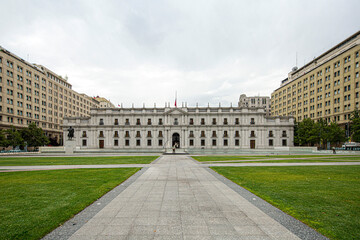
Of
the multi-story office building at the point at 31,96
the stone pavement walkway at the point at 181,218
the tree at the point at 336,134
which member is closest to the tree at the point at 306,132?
the tree at the point at 336,134

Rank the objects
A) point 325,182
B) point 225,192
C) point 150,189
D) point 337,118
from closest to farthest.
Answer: point 225,192 → point 150,189 → point 325,182 → point 337,118

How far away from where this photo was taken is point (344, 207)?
6.54m

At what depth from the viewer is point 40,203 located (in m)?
6.96

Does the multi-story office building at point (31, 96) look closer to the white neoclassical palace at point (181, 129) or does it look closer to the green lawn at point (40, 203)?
the white neoclassical palace at point (181, 129)

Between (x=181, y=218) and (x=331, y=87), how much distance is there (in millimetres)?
65908

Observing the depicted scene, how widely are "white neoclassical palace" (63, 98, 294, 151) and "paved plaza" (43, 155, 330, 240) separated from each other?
51207 millimetres

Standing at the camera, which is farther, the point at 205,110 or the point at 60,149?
the point at 205,110

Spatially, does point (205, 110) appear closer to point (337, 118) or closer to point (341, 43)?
point (337, 118)

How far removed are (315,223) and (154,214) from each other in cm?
488

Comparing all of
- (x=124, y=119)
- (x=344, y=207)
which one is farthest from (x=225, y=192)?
(x=124, y=119)

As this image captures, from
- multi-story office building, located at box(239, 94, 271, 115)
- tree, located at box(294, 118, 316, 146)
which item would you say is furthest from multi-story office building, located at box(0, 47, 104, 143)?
multi-story office building, located at box(239, 94, 271, 115)

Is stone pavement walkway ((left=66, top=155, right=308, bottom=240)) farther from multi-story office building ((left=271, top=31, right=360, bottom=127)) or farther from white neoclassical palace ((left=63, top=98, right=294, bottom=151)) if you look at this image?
multi-story office building ((left=271, top=31, right=360, bottom=127))

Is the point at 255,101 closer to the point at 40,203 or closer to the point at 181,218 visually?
the point at 181,218

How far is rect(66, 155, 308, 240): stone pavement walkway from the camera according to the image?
4.90 meters
